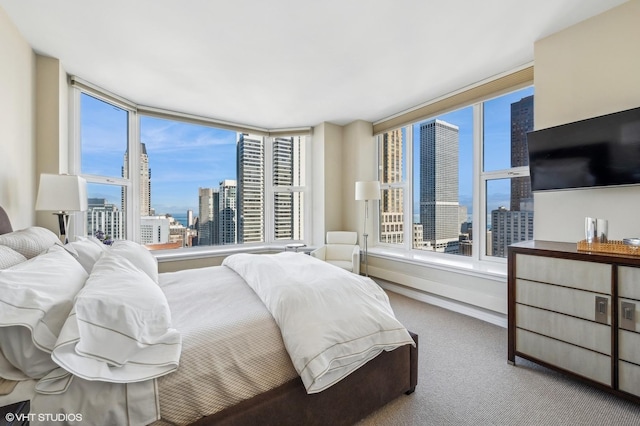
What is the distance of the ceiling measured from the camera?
1.92m

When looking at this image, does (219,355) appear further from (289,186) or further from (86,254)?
(289,186)

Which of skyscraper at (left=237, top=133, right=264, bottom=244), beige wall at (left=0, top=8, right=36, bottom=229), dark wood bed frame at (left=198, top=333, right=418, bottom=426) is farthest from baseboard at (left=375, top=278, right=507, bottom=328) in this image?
beige wall at (left=0, top=8, right=36, bottom=229)

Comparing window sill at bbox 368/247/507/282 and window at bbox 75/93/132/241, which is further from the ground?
window at bbox 75/93/132/241

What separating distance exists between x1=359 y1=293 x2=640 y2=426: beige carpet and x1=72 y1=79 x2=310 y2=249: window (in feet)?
10.0

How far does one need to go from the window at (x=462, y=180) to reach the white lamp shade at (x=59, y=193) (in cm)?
373

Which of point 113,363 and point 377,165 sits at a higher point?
point 377,165

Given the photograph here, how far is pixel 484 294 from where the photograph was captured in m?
2.82

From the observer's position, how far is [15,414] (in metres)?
0.90

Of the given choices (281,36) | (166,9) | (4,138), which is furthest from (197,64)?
(4,138)

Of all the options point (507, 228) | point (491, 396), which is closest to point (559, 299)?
point (491, 396)

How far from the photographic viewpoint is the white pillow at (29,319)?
896mm

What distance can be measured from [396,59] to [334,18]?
828mm

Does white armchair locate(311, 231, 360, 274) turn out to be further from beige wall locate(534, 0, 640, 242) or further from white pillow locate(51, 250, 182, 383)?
white pillow locate(51, 250, 182, 383)

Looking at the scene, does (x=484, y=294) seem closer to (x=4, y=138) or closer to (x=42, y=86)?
(x=4, y=138)
